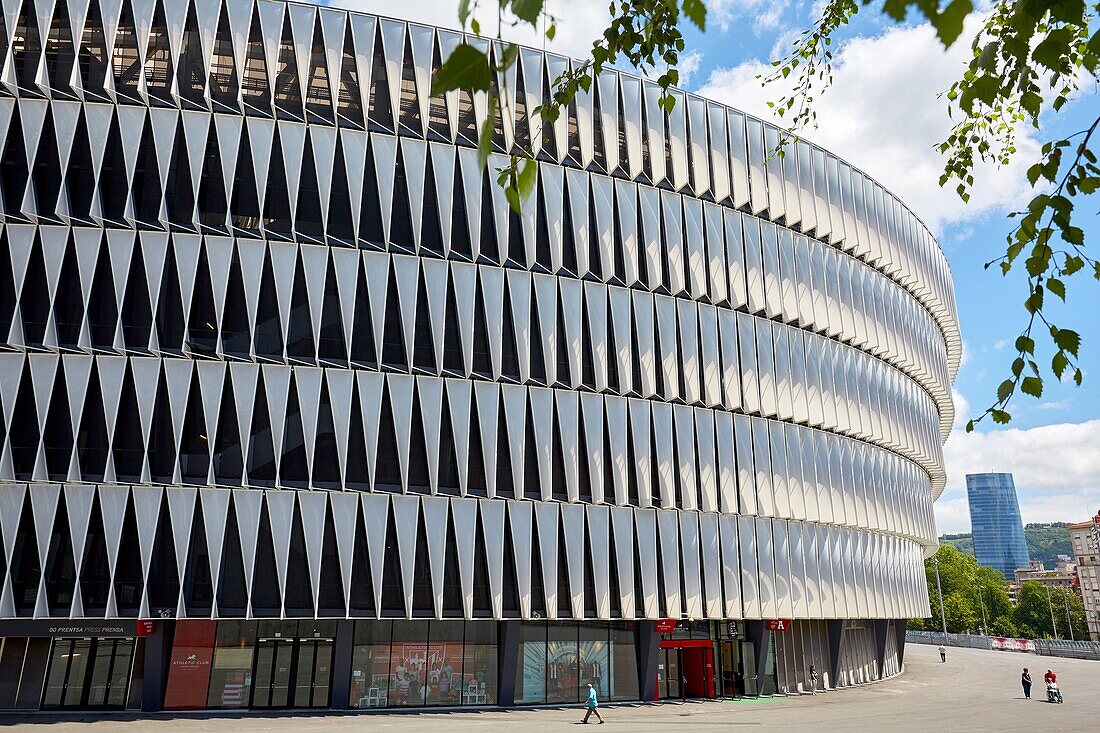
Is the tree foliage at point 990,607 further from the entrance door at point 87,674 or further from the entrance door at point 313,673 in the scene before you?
the entrance door at point 87,674

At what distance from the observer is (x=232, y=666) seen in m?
30.0

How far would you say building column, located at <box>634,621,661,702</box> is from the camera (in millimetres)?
34906

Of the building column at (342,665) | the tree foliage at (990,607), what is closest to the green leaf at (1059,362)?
the building column at (342,665)

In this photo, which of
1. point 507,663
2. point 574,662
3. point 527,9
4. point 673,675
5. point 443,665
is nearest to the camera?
point 527,9

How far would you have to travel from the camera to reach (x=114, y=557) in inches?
1114

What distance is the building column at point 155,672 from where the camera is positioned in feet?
94.7

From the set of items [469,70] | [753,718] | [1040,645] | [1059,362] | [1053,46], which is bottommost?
[753,718]

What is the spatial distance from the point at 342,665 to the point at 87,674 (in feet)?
28.5

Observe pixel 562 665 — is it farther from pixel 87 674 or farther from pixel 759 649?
pixel 87 674

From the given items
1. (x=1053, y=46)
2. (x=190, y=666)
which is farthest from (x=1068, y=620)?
(x=1053, y=46)

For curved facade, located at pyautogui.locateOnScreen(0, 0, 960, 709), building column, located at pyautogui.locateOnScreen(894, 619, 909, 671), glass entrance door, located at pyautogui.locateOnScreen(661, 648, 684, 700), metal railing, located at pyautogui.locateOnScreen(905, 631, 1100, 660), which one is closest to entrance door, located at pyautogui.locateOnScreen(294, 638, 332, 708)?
curved facade, located at pyautogui.locateOnScreen(0, 0, 960, 709)

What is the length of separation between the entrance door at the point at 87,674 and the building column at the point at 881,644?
3845cm

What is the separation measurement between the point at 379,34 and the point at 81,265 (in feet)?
47.7

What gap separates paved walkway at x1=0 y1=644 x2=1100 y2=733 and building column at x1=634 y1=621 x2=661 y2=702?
112cm
